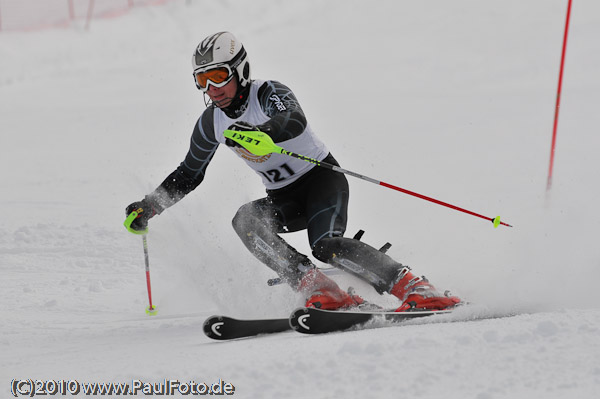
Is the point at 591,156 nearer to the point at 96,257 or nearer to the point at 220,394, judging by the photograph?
the point at 96,257

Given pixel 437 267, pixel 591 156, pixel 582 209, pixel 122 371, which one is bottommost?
pixel 122 371

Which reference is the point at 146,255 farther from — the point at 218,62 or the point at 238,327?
the point at 218,62

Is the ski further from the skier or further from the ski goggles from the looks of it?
the ski goggles

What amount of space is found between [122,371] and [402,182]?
478 cm

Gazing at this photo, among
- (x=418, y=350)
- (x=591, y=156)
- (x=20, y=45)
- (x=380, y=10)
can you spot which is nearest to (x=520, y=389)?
→ (x=418, y=350)

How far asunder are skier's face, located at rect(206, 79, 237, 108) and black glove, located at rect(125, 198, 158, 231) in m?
0.74

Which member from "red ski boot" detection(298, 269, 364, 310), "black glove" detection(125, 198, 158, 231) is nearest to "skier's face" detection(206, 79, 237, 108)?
"black glove" detection(125, 198, 158, 231)

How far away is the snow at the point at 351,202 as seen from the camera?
2645 millimetres

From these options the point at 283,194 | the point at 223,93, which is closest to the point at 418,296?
the point at 283,194

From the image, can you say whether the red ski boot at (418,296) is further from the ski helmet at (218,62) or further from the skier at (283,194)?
the ski helmet at (218,62)

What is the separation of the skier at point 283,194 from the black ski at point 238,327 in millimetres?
268

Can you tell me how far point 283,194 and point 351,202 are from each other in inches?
97.5

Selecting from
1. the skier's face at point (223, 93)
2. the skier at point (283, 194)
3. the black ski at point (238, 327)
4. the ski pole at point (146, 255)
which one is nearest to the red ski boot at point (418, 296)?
the skier at point (283, 194)

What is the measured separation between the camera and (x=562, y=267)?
374 centimetres
